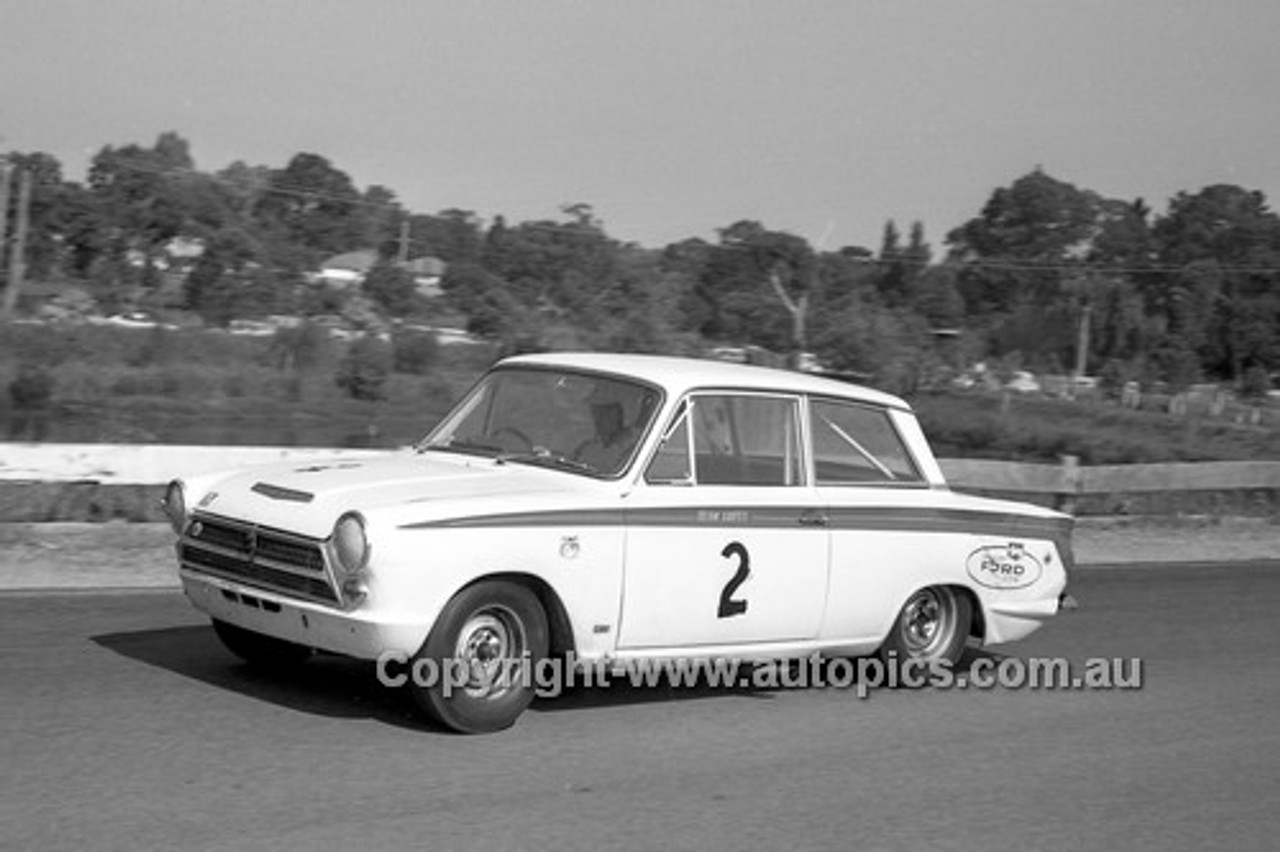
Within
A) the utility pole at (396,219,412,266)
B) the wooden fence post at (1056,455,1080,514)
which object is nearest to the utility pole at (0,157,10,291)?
the utility pole at (396,219,412,266)

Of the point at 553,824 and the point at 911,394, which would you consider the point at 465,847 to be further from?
the point at 911,394

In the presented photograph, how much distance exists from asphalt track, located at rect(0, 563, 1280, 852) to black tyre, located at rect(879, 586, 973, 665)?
0.25 metres

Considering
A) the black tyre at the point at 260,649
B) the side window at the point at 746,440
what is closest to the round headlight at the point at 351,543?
the black tyre at the point at 260,649

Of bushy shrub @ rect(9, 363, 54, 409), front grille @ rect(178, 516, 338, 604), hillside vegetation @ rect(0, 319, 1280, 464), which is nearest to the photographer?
front grille @ rect(178, 516, 338, 604)

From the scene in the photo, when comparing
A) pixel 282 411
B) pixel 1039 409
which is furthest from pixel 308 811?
pixel 1039 409

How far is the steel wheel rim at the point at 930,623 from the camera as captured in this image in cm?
898

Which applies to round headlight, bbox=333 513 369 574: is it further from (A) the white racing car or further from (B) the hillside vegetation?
(B) the hillside vegetation

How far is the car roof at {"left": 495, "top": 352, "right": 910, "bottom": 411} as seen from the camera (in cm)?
805

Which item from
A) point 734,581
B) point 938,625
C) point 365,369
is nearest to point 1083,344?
point 365,369

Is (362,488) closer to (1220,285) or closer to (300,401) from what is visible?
(300,401)

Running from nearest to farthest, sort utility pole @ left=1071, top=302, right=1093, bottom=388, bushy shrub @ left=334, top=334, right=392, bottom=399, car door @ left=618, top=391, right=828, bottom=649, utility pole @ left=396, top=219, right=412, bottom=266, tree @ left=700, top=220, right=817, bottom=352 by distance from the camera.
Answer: car door @ left=618, top=391, right=828, bottom=649, bushy shrub @ left=334, top=334, right=392, bottom=399, tree @ left=700, top=220, right=817, bottom=352, utility pole @ left=1071, top=302, right=1093, bottom=388, utility pole @ left=396, top=219, right=412, bottom=266

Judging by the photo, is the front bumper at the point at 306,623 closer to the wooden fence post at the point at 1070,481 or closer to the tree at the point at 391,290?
the wooden fence post at the point at 1070,481

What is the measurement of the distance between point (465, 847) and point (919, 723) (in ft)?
10.5

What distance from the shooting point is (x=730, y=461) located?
8.07 metres
